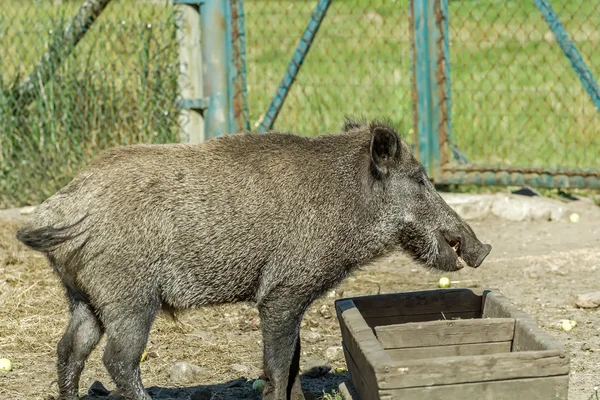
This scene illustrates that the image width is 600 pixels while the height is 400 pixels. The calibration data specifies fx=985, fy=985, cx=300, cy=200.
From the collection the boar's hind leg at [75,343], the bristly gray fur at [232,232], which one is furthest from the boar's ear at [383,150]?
the boar's hind leg at [75,343]

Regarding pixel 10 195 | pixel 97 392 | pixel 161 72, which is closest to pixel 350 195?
pixel 97 392

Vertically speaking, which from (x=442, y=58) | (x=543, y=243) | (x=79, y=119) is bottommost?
(x=543, y=243)

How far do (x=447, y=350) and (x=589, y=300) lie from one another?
2032 millimetres

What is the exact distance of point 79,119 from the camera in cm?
841

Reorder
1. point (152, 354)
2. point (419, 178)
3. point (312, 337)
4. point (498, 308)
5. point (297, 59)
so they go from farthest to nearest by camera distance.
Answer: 1. point (297, 59)
2. point (312, 337)
3. point (152, 354)
4. point (419, 178)
5. point (498, 308)

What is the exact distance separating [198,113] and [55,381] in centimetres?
334

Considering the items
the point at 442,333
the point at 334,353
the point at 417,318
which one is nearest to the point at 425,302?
the point at 417,318

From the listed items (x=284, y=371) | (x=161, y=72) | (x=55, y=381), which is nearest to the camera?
(x=284, y=371)

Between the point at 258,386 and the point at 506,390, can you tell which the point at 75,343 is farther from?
the point at 506,390

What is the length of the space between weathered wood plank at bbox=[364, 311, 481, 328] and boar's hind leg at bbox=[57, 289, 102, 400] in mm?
1339

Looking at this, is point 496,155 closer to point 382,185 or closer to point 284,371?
point 382,185

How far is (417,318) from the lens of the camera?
490cm

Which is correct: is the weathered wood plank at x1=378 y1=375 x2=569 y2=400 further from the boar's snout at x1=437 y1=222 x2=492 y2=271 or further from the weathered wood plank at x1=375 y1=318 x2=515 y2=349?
the boar's snout at x1=437 y1=222 x2=492 y2=271

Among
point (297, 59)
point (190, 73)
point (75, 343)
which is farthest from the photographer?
point (190, 73)
